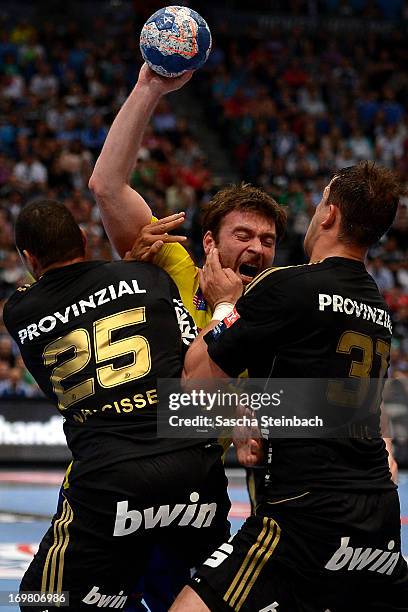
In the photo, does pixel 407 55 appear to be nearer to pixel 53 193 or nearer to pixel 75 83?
pixel 75 83

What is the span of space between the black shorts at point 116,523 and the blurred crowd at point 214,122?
8452 mm

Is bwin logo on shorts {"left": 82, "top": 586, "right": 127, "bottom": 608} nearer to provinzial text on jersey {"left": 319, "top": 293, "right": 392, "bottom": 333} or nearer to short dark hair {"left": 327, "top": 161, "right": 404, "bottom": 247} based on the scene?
provinzial text on jersey {"left": 319, "top": 293, "right": 392, "bottom": 333}

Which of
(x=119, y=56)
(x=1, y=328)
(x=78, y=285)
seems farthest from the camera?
(x=119, y=56)

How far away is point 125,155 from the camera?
3.85 metres

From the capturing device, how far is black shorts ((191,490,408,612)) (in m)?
3.24

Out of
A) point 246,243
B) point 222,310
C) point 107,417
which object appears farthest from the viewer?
point 246,243

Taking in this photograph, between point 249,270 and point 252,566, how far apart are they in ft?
4.38

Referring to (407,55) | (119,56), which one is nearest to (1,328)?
(119,56)

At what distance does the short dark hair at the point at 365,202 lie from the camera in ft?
11.4

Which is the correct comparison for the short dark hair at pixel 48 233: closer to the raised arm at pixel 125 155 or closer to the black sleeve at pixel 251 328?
the raised arm at pixel 125 155

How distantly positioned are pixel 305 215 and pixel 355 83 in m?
6.68

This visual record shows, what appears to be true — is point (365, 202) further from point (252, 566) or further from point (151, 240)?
point (252, 566)

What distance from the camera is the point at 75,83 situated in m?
17.8

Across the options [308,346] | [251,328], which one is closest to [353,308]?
[308,346]
